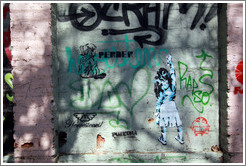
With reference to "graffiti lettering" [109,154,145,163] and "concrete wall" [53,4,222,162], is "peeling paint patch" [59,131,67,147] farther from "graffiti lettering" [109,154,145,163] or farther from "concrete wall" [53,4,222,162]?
"graffiti lettering" [109,154,145,163]

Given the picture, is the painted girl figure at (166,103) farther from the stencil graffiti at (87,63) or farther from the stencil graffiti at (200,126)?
the stencil graffiti at (87,63)

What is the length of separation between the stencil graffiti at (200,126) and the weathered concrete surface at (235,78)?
1.17 feet

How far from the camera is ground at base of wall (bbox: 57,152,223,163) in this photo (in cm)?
308

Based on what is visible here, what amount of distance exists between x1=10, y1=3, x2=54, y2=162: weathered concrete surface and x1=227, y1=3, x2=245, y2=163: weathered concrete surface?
9.15 ft

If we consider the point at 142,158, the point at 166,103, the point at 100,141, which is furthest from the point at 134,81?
the point at 142,158

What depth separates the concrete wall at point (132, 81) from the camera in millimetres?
3096

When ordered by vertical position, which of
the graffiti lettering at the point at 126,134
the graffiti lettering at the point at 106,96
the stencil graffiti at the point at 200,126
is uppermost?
the graffiti lettering at the point at 106,96

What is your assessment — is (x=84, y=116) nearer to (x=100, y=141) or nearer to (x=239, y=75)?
(x=100, y=141)

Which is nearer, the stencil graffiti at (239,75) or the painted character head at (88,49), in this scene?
the stencil graffiti at (239,75)

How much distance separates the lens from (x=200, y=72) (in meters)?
3.10

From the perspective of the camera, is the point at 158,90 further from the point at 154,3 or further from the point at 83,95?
the point at 154,3

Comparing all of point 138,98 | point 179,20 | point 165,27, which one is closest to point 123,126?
point 138,98

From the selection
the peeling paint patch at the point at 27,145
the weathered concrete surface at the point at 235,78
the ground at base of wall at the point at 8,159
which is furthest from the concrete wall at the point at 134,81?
the ground at base of wall at the point at 8,159

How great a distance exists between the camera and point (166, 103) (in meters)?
3.13
